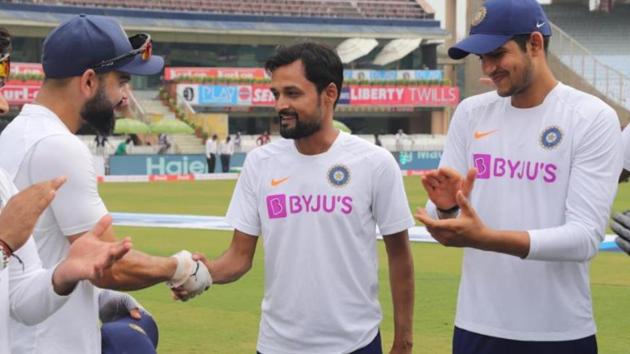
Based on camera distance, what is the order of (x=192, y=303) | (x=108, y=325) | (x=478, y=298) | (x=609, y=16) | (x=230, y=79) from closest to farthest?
(x=108, y=325)
(x=478, y=298)
(x=192, y=303)
(x=230, y=79)
(x=609, y=16)

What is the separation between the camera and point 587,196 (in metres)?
4.15

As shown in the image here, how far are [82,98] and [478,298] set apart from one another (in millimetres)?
1628

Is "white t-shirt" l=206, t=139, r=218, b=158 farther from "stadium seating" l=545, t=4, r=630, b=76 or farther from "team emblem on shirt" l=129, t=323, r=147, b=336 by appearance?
"team emblem on shirt" l=129, t=323, r=147, b=336

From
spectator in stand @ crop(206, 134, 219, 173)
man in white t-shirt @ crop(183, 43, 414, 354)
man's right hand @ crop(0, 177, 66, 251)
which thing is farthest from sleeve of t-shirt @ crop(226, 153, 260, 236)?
spectator in stand @ crop(206, 134, 219, 173)

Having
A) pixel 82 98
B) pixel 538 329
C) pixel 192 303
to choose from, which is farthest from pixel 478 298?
pixel 192 303

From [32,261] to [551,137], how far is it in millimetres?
1923

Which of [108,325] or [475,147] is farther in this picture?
[475,147]

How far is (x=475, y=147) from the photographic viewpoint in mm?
4496

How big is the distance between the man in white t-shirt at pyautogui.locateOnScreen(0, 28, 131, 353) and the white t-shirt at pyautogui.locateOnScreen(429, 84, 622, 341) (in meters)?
1.59

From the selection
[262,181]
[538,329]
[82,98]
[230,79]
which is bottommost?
[230,79]

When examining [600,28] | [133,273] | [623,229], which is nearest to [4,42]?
[133,273]

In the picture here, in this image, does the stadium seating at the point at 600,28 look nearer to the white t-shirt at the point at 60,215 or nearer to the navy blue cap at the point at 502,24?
the navy blue cap at the point at 502,24

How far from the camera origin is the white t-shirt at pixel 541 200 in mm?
4203

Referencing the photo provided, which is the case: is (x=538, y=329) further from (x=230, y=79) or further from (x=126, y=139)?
(x=230, y=79)
